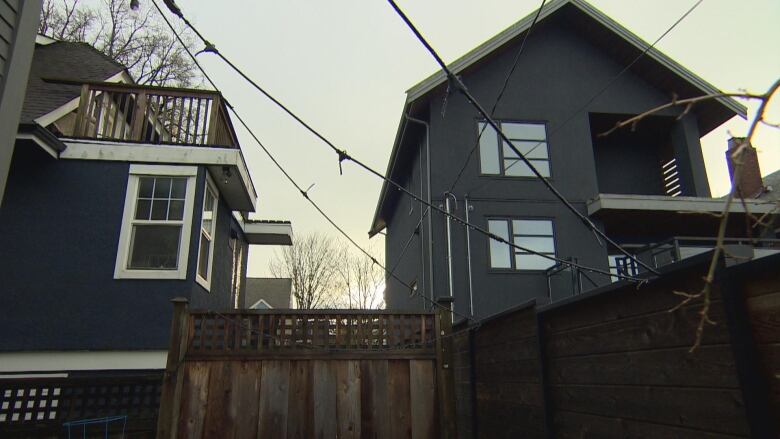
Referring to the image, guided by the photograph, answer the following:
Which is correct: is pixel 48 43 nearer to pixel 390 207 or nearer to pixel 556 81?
pixel 390 207

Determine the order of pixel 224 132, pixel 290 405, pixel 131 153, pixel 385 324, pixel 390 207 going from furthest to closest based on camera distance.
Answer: pixel 390 207 < pixel 224 132 < pixel 131 153 < pixel 385 324 < pixel 290 405

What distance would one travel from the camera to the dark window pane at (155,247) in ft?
22.3

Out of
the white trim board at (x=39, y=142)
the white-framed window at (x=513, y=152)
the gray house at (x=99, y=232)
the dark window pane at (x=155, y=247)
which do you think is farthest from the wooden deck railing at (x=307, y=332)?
the white-framed window at (x=513, y=152)

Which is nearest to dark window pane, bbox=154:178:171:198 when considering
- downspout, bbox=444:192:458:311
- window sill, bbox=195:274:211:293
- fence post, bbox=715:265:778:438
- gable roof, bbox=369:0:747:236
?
window sill, bbox=195:274:211:293

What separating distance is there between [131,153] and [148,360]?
8.90 ft

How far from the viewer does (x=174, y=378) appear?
471 centimetres

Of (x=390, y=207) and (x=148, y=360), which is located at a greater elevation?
(x=390, y=207)

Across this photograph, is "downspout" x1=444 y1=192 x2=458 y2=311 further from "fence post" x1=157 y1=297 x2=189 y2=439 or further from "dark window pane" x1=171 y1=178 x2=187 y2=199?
"fence post" x1=157 y1=297 x2=189 y2=439

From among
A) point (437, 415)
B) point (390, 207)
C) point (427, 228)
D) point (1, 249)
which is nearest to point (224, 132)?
point (1, 249)

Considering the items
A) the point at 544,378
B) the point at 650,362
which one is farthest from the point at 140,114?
the point at 650,362

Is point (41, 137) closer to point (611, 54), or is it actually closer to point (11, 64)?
point (11, 64)

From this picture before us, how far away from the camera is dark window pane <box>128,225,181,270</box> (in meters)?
6.80

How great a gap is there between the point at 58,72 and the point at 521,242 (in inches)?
359

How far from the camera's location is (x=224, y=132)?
8469 mm
